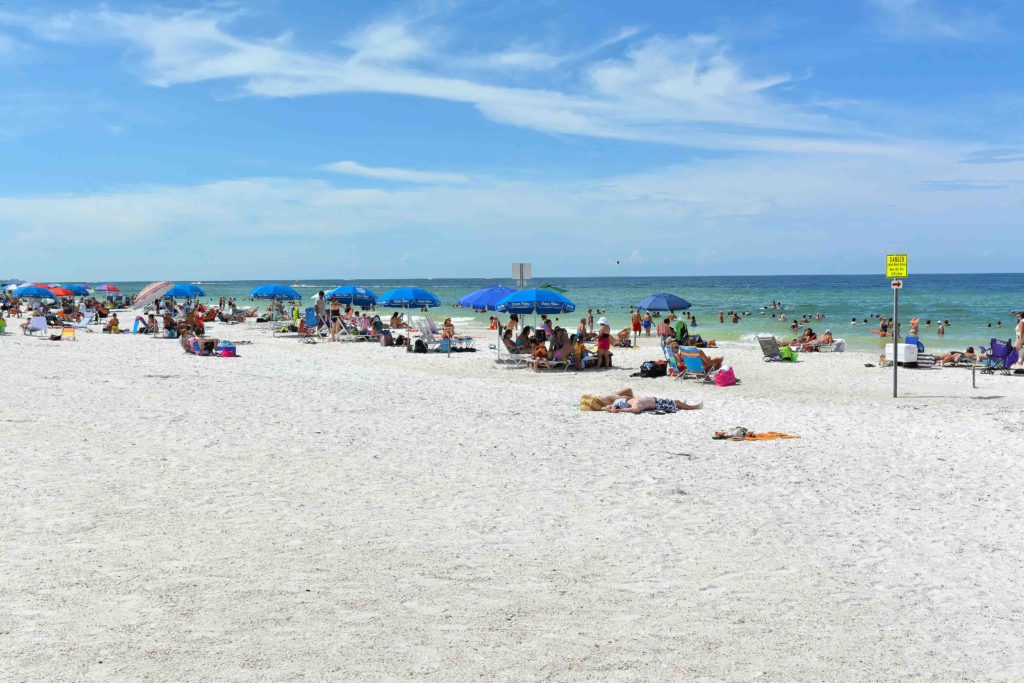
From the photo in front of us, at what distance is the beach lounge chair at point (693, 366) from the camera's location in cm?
1569

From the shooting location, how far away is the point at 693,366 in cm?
1588

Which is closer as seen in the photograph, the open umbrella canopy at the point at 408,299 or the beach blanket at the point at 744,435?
the beach blanket at the point at 744,435

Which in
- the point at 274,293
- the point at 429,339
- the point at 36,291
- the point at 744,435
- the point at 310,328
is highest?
the point at 36,291

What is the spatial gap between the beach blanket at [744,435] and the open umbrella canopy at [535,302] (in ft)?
27.0

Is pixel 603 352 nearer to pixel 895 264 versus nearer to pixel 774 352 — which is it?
pixel 774 352

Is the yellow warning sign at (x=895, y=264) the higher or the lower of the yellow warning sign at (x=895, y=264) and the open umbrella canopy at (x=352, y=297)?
the higher

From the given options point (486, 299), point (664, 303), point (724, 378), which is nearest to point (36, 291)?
point (486, 299)

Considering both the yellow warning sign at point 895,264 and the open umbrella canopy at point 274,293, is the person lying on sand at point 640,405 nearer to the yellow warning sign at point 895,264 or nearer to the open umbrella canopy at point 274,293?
the yellow warning sign at point 895,264

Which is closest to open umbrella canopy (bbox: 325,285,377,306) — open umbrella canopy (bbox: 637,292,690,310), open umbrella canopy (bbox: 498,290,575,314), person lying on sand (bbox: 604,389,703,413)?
open umbrella canopy (bbox: 637,292,690,310)

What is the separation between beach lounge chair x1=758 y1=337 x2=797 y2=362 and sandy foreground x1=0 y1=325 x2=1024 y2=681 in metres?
8.31

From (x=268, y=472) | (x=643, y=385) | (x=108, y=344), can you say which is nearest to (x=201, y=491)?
(x=268, y=472)

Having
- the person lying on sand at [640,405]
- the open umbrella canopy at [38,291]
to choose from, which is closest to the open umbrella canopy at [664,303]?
the person lying on sand at [640,405]

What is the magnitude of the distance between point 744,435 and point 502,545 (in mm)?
4722

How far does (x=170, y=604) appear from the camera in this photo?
443 centimetres
